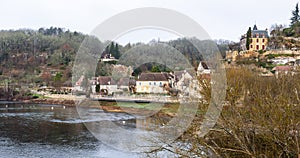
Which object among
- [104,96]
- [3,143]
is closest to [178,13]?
[3,143]

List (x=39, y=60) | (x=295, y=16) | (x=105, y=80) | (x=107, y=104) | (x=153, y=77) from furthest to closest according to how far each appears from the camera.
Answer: (x=39, y=60) < (x=295, y=16) < (x=105, y=80) < (x=153, y=77) < (x=107, y=104)

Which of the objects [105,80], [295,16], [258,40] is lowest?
[105,80]

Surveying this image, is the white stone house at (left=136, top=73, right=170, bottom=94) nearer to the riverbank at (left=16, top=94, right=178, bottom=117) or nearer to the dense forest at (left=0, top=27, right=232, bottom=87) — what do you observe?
the dense forest at (left=0, top=27, right=232, bottom=87)

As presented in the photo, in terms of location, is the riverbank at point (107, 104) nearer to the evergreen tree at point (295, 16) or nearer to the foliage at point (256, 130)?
the foliage at point (256, 130)

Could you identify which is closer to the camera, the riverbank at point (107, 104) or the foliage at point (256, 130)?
the foliage at point (256, 130)

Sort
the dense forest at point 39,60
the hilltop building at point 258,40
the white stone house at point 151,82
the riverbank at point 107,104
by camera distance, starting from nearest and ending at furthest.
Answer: the riverbank at point 107,104
the white stone house at point 151,82
the hilltop building at point 258,40
the dense forest at point 39,60

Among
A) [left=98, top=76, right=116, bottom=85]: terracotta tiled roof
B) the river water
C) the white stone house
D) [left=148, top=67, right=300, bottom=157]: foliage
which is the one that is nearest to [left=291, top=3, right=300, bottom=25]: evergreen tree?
the white stone house

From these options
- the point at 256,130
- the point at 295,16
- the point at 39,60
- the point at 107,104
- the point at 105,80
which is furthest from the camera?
the point at 39,60

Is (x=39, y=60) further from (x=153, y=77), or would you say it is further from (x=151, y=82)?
(x=153, y=77)

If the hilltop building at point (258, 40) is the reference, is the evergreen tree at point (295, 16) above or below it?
above

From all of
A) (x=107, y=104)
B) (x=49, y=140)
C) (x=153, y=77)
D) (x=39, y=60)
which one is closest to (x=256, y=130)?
(x=49, y=140)

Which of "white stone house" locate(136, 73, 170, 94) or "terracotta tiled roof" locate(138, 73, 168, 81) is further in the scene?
"white stone house" locate(136, 73, 170, 94)

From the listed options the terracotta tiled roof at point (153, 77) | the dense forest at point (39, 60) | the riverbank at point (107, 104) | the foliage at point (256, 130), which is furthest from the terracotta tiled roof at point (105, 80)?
the foliage at point (256, 130)

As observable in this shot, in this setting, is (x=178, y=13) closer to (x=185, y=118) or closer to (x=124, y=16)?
(x=124, y=16)
